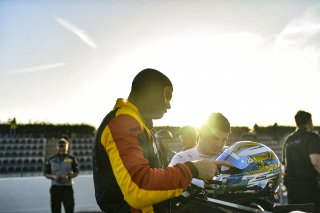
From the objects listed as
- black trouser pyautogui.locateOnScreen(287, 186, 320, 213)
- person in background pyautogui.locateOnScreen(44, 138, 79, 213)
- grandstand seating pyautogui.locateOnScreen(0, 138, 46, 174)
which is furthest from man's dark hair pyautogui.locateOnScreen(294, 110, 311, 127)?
grandstand seating pyautogui.locateOnScreen(0, 138, 46, 174)

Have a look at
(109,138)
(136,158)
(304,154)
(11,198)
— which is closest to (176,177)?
(136,158)

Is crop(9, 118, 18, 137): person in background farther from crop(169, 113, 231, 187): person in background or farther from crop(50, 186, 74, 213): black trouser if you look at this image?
crop(169, 113, 231, 187): person in background

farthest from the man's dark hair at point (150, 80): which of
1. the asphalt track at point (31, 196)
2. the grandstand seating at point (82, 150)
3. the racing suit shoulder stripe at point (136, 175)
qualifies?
the grandstand seating at point (82, 150)

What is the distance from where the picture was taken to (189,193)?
1.75 meters

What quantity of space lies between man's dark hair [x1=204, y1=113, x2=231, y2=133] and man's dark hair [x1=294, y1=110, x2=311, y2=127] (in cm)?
259

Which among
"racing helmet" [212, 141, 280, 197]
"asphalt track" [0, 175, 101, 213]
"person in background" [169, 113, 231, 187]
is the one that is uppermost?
"person in background" [169, 113, 231, 187]

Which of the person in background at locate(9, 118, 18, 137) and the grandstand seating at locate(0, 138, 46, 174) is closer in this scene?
the grandstand seating at locate(0, 138, 46, 174)

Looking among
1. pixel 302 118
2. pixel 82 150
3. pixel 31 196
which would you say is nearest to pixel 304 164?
pixel 302 118

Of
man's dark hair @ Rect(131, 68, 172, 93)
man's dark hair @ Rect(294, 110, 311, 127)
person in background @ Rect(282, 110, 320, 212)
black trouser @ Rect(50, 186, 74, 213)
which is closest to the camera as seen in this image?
man's dark hair @ Rect(131, 68, 172, 93)

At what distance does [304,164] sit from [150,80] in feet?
11.9

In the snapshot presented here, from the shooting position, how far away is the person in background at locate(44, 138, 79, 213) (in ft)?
24.3

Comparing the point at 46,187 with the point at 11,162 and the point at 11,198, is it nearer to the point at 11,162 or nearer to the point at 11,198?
the point at 11,198

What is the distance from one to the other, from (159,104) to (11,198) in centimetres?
850

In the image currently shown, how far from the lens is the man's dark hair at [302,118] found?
4.80m
